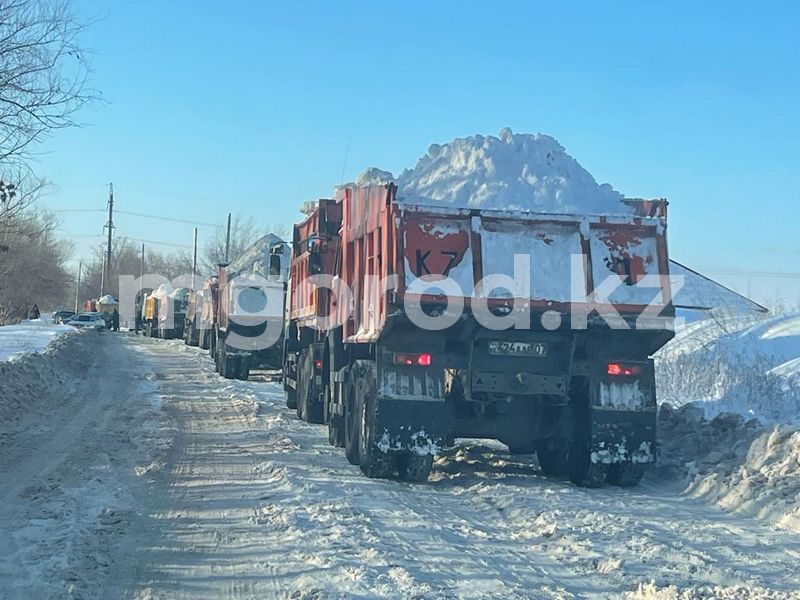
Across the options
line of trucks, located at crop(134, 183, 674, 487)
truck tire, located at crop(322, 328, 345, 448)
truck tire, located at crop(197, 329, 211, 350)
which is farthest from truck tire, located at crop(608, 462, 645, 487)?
truck tire, located at crop(197, 329, 211, 350)

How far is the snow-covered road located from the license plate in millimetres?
1454

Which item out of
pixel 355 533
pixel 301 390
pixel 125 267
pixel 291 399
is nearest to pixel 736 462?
pixel 355 533

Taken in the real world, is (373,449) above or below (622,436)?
below

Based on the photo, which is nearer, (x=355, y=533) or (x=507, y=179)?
(x=355, y=533)

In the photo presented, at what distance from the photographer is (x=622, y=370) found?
977cm

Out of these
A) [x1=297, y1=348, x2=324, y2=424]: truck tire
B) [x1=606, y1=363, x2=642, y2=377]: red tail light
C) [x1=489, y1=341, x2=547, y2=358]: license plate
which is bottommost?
[x1=297, y1=348, x2=324, y2=424]: truck tire

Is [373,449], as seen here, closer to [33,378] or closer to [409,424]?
[409,424]

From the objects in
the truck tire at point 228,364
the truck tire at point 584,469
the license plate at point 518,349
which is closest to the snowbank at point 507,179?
the license plate at point 518,349

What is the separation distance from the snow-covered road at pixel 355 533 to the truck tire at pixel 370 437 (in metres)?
0.18

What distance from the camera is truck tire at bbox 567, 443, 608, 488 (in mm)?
9781

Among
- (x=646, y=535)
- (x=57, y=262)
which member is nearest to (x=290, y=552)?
(x=646, y=535)

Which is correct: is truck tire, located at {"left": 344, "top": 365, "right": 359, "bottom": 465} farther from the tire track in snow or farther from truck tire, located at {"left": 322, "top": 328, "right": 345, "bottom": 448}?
truck tire, located at {"left": 322, "top": 328, "right": 345, "bottom": 448}

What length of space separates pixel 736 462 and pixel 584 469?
5.25 ft

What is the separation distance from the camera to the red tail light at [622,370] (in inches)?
384
